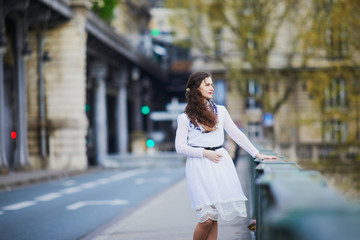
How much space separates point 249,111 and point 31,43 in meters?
27.7

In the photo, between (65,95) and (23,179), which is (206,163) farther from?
(65,95)

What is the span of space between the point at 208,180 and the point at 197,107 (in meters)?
0.60

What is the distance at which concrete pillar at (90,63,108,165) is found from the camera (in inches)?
1216

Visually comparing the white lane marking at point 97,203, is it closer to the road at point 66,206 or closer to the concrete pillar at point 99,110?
the road at point 66,206

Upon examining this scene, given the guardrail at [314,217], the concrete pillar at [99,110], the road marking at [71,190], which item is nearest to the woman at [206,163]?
the guardrail at [314,217]

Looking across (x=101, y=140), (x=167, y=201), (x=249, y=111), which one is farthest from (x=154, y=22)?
(x=167, y=201)

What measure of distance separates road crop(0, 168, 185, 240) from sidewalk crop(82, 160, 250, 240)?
1.46 feet

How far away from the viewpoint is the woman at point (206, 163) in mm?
4730

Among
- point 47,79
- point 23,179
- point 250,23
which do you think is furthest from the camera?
point 250,23

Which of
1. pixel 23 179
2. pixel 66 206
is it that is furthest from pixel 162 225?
pixel 23 179

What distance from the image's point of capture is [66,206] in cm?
1174

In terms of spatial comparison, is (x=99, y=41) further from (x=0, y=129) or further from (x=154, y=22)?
(x=154, y=22)

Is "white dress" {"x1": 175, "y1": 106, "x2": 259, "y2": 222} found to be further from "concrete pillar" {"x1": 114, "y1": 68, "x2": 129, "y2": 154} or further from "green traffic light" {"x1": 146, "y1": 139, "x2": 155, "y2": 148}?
"concrete pillar" {"x1": 114, "y1": 68, "x2": 129, "y2": 154}

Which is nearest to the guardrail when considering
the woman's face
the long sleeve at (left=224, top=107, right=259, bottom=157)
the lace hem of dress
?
the lace hem of dress
